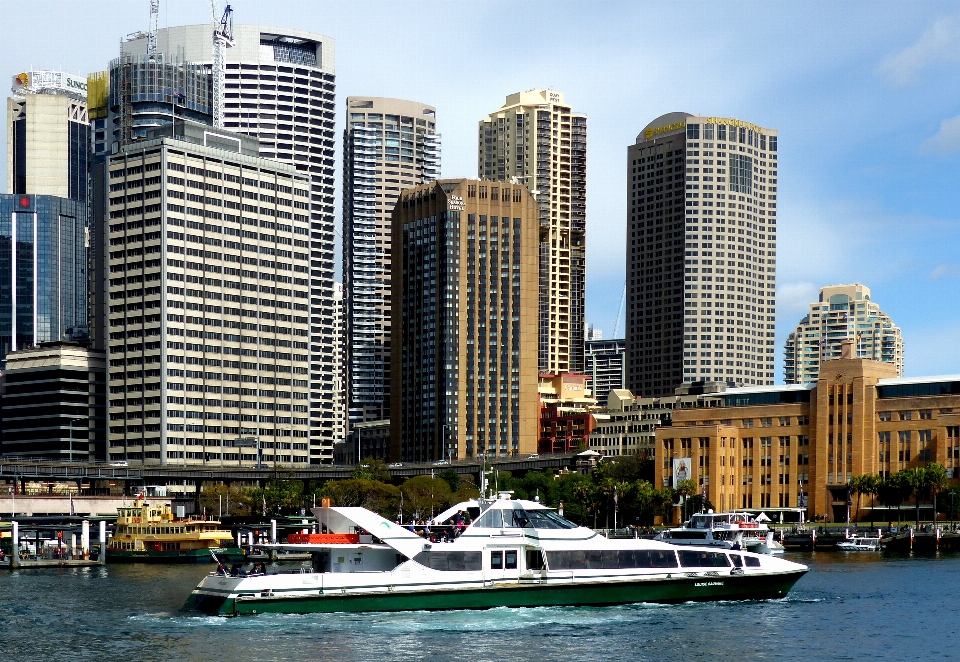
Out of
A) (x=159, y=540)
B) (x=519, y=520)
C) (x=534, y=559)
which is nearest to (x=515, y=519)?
(x=519, y=520)

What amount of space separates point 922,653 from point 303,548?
39.3m

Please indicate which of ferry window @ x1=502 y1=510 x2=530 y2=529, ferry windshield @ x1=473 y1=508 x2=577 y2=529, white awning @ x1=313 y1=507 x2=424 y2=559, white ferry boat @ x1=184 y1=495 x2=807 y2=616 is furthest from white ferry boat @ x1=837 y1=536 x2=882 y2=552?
white awning @ x1=313 y1=507 x2=424 y2=559

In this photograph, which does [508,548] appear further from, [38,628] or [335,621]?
[38,628]

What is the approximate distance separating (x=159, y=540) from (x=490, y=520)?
300ft

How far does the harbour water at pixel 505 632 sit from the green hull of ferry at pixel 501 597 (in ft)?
2.16

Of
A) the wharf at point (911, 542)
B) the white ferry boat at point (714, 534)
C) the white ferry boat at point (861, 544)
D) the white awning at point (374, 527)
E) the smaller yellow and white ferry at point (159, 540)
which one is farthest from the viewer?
the wharf at point (911, 542)

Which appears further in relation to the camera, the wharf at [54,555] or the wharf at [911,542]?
the wharf at [911,542]

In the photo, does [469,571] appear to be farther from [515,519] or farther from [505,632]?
[505,632]

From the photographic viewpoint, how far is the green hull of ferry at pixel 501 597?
306 feet

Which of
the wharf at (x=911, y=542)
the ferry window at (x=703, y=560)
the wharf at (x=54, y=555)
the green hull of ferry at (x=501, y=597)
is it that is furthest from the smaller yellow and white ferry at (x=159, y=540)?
the ferry window at (x=703, y=560)

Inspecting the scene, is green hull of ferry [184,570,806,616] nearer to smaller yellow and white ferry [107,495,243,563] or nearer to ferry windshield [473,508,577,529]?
ferry windshield [473,508,577,529]

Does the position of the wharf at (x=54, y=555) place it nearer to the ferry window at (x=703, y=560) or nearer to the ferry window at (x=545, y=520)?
the ferry window at (x=545, y=520)

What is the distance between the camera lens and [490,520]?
322 feet

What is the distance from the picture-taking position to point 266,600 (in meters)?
93.3
